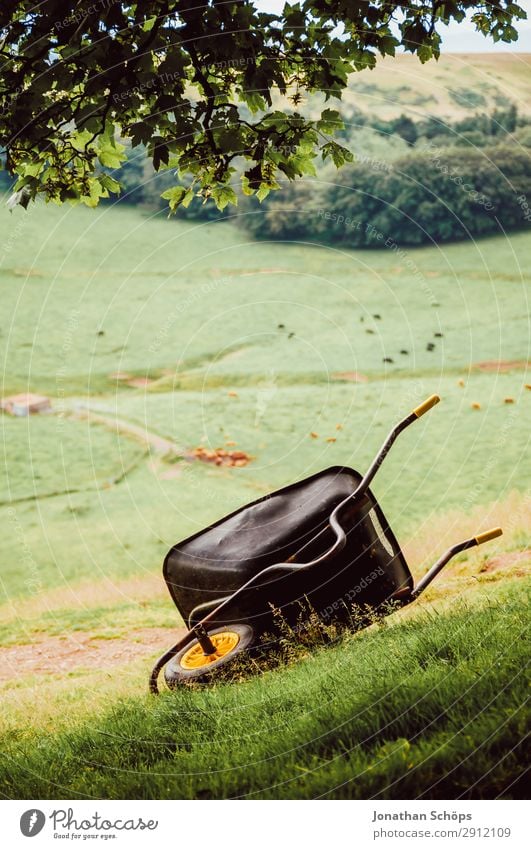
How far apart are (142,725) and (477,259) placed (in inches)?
321

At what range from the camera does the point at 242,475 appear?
31.6 ft

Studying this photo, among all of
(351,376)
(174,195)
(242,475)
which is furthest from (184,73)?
(351,376)

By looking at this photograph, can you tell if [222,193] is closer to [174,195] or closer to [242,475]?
[174,195]

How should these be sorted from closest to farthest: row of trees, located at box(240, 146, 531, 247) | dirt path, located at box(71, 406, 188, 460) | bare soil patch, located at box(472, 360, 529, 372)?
bare soil patch, located at box(472, 360, 529, 372), dirt path, located at box(71, 406, 188, 460), row of trees, located at box(240, 146, 531, 247)

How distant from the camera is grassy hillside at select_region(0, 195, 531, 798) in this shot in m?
3.84

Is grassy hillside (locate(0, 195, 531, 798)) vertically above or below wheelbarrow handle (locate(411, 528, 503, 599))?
below

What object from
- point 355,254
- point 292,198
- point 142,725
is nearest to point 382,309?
point 355,254

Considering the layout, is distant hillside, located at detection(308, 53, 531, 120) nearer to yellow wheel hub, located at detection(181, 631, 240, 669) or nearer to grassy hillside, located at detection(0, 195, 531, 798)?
grassy hillside, located at detection(0, 195, 531, 798)

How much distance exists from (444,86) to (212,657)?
8.00 metres

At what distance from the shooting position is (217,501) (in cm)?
930

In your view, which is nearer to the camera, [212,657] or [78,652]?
[212,657]

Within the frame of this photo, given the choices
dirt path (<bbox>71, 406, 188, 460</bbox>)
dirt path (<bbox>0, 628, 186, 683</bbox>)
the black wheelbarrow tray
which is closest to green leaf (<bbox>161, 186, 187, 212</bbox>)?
the black wheelbarrow tray

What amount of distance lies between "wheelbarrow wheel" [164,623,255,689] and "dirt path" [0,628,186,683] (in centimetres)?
149

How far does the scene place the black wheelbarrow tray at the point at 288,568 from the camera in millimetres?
4801
